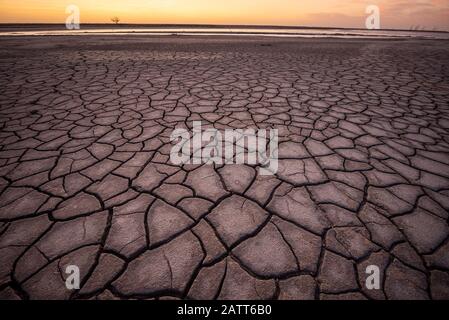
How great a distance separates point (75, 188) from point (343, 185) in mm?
2164

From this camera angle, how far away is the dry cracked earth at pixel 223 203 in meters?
1.32

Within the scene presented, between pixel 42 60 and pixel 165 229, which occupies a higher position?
pixel 42 60

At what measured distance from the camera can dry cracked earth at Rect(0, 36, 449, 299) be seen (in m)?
1.32

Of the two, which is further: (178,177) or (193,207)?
(178,177)

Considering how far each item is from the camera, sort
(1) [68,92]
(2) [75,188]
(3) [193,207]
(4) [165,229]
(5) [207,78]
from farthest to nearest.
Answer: (5) [207,78]
(1) [68,92]
(2) [75,188]
(3) [193,207]
(4) [165,229]

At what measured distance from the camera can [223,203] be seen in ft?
5.89

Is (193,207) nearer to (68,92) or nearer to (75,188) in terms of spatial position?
(75,188)

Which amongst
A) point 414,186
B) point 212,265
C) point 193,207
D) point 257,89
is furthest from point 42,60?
point 414,186

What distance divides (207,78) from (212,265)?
4.49 meters

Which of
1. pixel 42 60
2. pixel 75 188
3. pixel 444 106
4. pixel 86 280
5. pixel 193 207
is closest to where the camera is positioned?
pixel 86 280

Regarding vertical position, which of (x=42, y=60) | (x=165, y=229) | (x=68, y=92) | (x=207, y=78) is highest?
(x=42, y=60)

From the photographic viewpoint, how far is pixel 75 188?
1.94 m

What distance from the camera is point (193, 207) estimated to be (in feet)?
5.77

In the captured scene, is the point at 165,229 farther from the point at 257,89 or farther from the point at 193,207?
the point at 257,89
